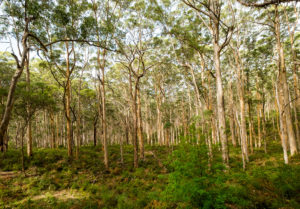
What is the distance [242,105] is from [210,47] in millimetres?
6679

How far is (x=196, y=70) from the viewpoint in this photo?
19.9 m

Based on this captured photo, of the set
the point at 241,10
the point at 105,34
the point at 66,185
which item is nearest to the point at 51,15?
the point at 105,34

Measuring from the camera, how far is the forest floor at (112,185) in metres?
5.19

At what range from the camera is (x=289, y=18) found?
44.0 ft

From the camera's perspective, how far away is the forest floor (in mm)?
5191

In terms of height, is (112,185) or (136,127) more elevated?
(136,127)

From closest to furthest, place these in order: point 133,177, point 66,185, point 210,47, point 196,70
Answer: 1. point 66,185
2. point 133,177
3. point 210,47
4. point 196,70

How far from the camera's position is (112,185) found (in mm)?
9359

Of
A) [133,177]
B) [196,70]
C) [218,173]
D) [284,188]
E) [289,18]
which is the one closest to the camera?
[218,173]

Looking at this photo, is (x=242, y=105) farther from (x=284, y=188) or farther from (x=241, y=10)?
(x=284, y=188)

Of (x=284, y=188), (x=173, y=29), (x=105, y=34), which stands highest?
(x=173, y=29)

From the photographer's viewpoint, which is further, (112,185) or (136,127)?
(136,127)

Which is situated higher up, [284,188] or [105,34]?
[105,34]

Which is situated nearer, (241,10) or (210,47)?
(241,10)
